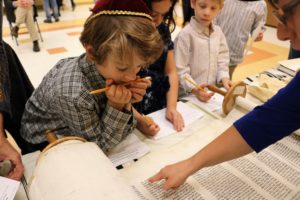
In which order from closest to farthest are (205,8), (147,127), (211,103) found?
(147,127), (211,103), (205,8)

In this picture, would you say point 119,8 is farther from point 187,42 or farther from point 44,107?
point 187,42

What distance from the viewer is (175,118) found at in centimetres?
101

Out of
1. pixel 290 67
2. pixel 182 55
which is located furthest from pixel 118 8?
pixel 290 67

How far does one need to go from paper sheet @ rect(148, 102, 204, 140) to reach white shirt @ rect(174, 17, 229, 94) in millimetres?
180

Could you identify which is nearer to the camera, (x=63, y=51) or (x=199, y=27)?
(x=199, y=27)

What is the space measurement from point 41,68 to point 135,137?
7.83ft

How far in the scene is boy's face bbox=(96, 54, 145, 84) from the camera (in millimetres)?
741

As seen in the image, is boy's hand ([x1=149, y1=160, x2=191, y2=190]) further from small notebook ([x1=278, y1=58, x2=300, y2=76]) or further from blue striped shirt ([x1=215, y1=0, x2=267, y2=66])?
blue striped shirt ([x1=215, y1=0, x2=267, y2=66])

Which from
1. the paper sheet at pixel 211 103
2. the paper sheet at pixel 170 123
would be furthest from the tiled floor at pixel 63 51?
the paper sheet at pixel 170 123

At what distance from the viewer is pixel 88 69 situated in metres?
0.83

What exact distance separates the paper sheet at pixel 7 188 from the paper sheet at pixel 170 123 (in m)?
0.46

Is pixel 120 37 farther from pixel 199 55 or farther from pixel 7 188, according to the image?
pixel 199 55

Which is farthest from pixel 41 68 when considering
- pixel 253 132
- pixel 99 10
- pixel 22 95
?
pixel 253 132

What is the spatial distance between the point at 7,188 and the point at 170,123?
0.58m
